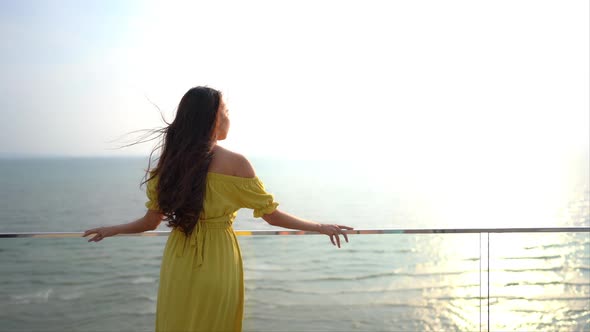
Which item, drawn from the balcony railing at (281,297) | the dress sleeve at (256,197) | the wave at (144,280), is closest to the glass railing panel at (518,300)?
the balcony railing at (281,297)

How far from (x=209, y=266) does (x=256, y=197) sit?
11.5 inches

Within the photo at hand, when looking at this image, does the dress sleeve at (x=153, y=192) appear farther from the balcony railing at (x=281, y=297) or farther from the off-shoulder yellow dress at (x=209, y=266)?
the balcony railing at (x=281, y=297)

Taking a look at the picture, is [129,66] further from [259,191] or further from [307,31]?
[259,191]

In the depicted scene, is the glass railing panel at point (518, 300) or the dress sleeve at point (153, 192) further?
the glass railing panel at point (518, 300)

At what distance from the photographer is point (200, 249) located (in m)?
2.29

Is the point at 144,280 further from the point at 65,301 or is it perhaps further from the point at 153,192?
the point at 153,192

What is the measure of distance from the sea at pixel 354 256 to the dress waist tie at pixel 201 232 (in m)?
0.30

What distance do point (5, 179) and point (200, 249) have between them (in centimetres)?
5020

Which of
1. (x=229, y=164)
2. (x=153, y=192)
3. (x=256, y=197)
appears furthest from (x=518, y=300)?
(x=153, y=192)

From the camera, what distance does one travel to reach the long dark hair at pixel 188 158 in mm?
2215

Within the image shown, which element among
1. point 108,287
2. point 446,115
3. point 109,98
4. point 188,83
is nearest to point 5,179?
point 109,98

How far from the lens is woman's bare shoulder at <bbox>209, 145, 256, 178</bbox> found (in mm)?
2262

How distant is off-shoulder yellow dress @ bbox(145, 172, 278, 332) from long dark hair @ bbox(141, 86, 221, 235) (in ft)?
0.18

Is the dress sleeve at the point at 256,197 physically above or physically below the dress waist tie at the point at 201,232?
above
